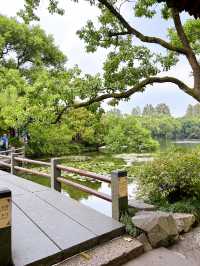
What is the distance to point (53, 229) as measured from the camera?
151 inches

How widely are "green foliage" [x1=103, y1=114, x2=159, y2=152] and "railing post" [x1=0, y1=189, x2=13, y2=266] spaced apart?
25.8 meters

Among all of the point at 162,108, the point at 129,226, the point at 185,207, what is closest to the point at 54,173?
A: the point at 129,226

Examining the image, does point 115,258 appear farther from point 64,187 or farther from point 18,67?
point 18,67

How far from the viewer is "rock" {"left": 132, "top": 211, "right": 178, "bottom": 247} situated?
377cm

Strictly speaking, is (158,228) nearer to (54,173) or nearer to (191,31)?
(54,173)

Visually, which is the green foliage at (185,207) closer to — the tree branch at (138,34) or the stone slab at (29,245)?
the stone slab at (29,245)

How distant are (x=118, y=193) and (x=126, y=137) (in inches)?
1034

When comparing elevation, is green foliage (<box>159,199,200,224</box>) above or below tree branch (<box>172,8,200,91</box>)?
below

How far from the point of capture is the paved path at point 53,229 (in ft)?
10.5

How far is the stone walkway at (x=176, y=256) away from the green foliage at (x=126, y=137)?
80.7ft

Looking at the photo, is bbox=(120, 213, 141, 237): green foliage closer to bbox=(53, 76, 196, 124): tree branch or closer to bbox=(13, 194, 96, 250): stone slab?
bbox=(13, 194, 96, 250): stone slab

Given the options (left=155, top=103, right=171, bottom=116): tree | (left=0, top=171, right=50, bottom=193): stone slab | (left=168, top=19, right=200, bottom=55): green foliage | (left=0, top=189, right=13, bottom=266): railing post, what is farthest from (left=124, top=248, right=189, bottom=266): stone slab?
(left=155, top=103, right=171, bottom=116): tree

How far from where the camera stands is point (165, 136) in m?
70.2

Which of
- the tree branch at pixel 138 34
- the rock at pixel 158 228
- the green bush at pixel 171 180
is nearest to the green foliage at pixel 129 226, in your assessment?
the rock at pixel 158 228
